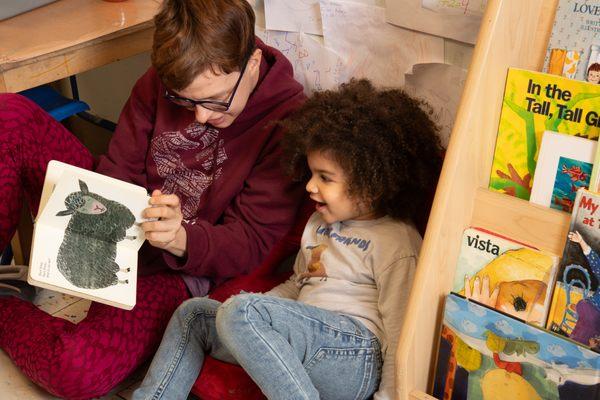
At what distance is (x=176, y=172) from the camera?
1.62 metres

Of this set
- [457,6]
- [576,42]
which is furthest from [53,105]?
[576,42]

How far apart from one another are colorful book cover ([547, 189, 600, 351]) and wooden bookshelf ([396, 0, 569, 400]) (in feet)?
0.10

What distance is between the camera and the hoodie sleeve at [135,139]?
1642 millimetres

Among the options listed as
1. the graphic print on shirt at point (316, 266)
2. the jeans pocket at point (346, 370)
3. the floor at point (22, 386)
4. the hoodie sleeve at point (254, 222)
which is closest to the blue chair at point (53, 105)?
the floor at point (22, 386)

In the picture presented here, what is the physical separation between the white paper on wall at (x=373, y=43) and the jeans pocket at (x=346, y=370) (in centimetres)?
60

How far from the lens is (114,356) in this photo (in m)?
1.45

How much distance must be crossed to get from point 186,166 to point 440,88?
59cm

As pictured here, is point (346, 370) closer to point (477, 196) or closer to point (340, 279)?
point (340, 279)

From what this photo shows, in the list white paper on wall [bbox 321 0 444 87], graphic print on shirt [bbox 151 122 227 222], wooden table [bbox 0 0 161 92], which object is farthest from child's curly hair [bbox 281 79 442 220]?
wooden table [bbox 0 0 161 92]

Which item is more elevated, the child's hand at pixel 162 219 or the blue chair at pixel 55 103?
the blue chair at pixel 55 103

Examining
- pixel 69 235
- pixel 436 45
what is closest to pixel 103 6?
pixel 69 235

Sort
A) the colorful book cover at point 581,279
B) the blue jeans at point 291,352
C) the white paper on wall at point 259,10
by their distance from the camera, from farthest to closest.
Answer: the white paper on wall at point 259,10 → the blue jeans at point 291,352 → the colorful book cover at point 581,279

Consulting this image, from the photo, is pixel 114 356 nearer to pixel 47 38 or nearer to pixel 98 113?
pixel 47 38

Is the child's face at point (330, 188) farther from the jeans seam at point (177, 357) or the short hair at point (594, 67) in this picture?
the short hair at point (594, 67)
